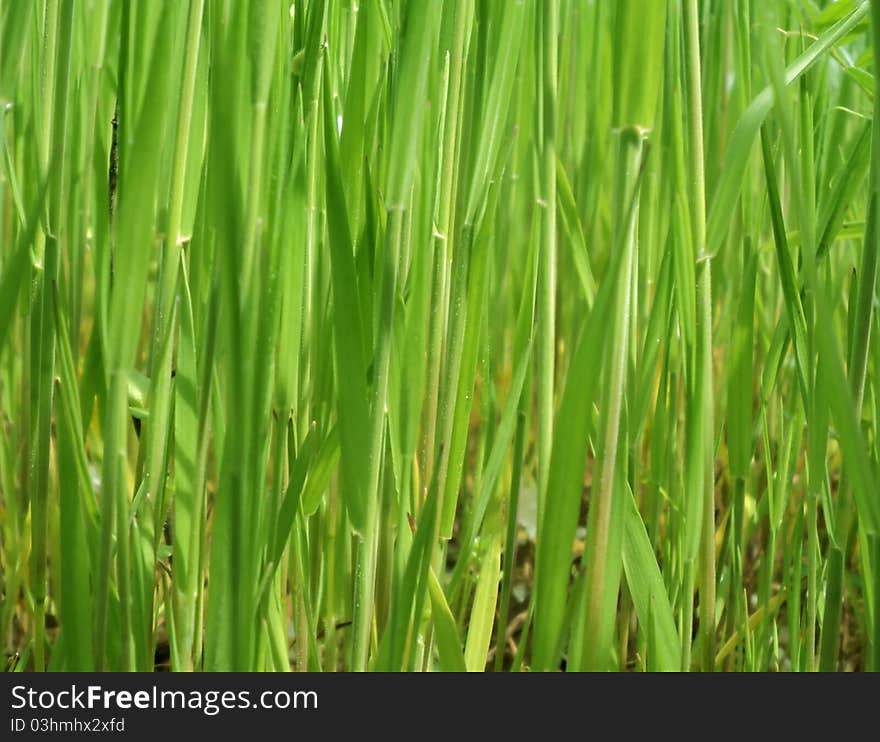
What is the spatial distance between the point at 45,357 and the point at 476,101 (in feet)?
0.89

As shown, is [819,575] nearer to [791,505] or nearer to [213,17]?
[791,505]

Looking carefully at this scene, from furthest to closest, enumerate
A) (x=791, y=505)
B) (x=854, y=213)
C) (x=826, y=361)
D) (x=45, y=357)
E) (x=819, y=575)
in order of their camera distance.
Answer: (x=791, y=505), (x=854, y=213), (x=819, y=575), (x=45, y=357), (x=826, y=361)

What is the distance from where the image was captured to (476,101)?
0.45m

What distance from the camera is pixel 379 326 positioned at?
0.37 meters

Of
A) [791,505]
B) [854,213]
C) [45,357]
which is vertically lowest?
[791,505]

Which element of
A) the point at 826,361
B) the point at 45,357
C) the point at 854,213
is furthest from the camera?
the point at 854,213

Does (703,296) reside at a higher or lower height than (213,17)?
lower

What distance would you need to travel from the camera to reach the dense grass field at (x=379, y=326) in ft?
1.12

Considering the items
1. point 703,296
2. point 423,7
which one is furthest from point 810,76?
point 423,7

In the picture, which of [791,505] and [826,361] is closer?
[826,361]

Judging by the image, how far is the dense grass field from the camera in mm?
340
